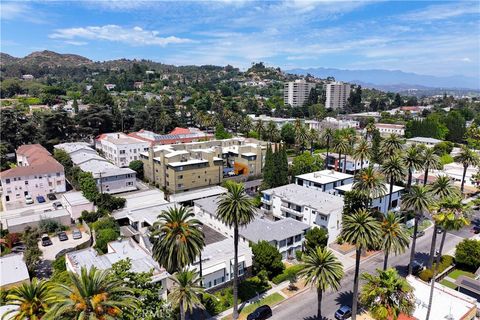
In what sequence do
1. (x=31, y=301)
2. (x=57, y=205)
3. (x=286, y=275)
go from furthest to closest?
(x=57, y=205) → (x=286, y=275) → (x=31, y=301)

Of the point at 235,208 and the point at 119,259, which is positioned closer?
the point at 235,208

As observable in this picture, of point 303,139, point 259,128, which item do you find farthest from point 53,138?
point 303,139

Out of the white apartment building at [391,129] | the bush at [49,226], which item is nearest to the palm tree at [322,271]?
the bush at [49,226]

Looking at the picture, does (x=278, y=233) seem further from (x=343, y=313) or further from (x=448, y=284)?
(x=448, y=284)


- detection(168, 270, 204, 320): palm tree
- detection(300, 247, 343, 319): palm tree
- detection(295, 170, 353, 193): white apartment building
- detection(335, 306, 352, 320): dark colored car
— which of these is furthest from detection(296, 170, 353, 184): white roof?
detection(168, 270, 204, 320): palm tree

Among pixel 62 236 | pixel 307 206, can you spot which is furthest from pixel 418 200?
pixel 62 236

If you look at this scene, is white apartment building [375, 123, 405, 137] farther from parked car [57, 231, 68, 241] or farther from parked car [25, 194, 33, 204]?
parked car [25, 194, 33, 204]

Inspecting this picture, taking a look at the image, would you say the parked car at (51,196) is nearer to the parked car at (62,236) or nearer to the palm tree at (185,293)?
the parked car at (62,236)

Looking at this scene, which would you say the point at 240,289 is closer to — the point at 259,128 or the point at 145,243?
the point at 145,243
